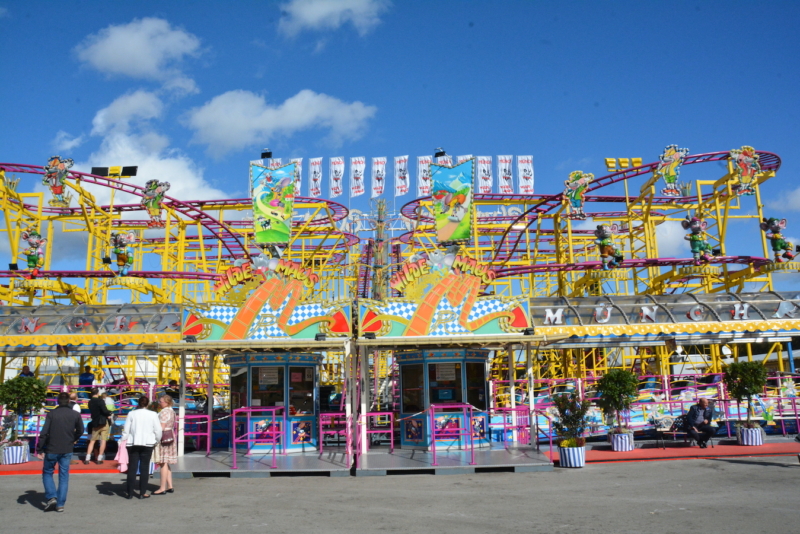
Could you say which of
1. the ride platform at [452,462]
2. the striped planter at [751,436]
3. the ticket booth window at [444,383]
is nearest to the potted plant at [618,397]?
the ride platform at [452,462]

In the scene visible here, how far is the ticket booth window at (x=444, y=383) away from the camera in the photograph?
15180 millimetres

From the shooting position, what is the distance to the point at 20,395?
14281 millimetres

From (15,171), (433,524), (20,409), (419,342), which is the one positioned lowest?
(433,524)

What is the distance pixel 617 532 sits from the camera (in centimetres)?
746

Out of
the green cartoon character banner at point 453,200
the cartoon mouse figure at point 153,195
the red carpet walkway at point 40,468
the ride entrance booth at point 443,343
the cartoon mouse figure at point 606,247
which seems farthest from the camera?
the cartoon mouse figure at point 153,195

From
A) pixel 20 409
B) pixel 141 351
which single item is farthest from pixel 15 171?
pixel 20 409

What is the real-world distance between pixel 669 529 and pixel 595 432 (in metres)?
9.75

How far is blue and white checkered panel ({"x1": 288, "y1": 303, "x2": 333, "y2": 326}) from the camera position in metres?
14.7

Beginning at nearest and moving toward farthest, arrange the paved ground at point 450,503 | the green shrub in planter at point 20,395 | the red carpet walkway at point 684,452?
the paved ground at point 450,503
the red carpet walkway at point 684,452
the green shrub in planter at point 20,395

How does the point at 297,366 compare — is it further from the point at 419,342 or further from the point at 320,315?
the point at 419,342

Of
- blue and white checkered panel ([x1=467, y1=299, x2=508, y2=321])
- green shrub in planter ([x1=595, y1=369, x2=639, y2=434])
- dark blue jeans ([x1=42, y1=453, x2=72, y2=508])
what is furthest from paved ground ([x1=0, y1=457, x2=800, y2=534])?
blue and white checkered panel ([x1=467, y1=299, x2=508, y2=321])

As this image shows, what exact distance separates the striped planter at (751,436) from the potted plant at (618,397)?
267 centimetres

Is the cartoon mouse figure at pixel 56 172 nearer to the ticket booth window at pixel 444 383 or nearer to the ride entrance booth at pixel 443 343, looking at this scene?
the ride entrance booth at pixel 443 343

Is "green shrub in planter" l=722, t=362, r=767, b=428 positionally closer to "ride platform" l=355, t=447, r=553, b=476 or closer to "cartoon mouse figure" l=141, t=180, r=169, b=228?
"ride platform" l=355, t=447, r=553, b=476
